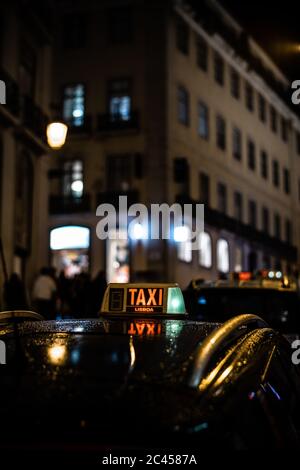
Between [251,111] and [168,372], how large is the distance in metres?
44.2

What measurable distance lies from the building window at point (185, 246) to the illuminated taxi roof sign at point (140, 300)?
94.8ft

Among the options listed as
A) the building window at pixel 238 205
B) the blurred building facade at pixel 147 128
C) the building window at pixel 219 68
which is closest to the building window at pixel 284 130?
the blurred building facade at pixel 147 128

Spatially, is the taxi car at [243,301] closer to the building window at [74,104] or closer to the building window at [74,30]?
the building window at [74,104]

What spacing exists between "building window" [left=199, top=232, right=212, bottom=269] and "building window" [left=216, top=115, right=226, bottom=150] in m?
6.10

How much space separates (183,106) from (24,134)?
15.3 metres

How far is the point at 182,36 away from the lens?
1438 inches

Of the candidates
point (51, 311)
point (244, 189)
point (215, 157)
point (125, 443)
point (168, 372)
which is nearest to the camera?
point (125, 443)

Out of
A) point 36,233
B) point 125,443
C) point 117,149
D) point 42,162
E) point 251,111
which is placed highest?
point 251,111

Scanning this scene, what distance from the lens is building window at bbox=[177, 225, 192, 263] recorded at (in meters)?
33.4

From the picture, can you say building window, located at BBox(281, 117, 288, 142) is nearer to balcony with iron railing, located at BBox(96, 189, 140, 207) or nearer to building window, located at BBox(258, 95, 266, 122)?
building window, located at BBox(258, 95, 266, 122)

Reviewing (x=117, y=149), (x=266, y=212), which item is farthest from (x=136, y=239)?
(x=266, y=212)

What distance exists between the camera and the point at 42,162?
953 inches

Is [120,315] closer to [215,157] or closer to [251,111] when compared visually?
[215,157]

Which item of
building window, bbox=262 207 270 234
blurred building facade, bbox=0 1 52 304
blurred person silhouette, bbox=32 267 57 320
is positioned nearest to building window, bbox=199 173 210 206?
building window, bbox=262 207 270 234
